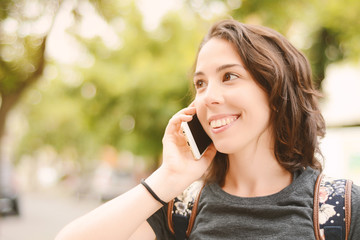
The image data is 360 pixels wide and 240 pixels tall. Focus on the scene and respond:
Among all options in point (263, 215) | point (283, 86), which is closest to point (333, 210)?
point (263, 215)

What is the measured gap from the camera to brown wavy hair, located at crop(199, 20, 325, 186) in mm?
1660

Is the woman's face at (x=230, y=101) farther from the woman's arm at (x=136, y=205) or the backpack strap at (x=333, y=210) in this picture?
the backpack strap at (x=333, y=210)

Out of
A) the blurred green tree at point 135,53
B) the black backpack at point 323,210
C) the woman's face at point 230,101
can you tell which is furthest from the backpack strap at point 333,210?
the blurred green tree at point 135,53

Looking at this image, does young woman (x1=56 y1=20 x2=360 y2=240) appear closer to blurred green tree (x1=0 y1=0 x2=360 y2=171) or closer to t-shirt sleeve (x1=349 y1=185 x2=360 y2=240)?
t-shirt sleeve (x1=349 y1=185 x2=360 y2=240)

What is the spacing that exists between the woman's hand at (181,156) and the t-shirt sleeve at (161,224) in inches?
7.5

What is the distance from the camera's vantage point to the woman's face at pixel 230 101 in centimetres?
162

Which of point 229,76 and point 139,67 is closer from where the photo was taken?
point 229,76

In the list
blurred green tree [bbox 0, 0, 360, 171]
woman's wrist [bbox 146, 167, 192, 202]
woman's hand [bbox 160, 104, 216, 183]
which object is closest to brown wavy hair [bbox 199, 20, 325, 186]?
woman's hand [bbox 160, 104, 216, 183]

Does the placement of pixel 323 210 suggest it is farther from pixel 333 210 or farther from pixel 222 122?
pixel 222 122

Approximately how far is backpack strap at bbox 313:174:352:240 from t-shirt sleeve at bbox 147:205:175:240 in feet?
2.16

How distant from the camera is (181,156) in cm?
179

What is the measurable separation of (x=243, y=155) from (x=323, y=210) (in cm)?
42

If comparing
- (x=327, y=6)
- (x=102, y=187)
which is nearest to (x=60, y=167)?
(x=102, y=187)

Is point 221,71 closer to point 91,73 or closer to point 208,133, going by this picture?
point 208,133
